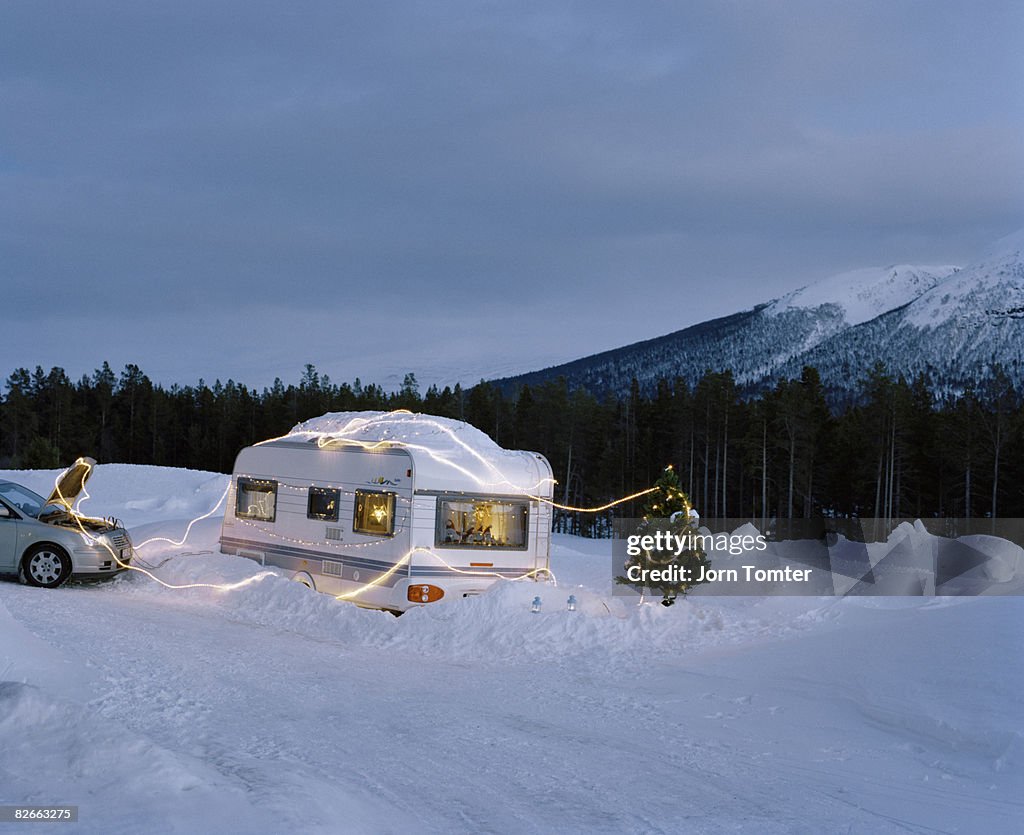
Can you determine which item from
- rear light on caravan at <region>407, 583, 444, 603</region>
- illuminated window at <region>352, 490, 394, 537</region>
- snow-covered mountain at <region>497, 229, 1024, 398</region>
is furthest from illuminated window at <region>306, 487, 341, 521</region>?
snow-covered mountain at <region>497, 229, 1024, 398</region>

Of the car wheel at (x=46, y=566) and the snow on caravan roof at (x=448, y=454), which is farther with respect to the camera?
the car wheel at (x=46, y=566)

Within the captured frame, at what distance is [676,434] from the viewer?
5028 cm

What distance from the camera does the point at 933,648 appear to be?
372 inches

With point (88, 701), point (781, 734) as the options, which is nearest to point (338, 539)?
point (88, 701)

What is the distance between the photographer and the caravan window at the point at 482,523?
12422 millimetres

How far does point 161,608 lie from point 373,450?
12.4 feet

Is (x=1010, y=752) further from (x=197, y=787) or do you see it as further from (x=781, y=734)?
(x=197, y=787)

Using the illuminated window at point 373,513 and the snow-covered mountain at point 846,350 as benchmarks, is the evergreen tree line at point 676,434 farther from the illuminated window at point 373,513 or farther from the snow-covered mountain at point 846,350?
the snow-covered mountain at point 846,350

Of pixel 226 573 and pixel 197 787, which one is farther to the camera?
pixel 226 573

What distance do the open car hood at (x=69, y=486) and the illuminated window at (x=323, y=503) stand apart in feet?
14.5

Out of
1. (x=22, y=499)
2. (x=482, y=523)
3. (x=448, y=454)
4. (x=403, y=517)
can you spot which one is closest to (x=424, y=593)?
(x=403, y=517)

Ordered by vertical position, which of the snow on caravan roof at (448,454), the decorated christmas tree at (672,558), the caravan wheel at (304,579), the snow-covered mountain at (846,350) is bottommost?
the caravan wheel at (304,579)

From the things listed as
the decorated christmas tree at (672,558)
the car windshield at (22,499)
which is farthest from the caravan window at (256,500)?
the decorated christmas tree at (672,558)

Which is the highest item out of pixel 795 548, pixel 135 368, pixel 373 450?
pixel 135 368
